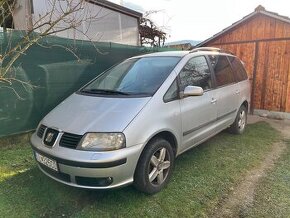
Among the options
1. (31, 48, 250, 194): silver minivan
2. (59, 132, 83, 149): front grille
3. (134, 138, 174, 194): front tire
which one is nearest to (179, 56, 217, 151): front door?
(31, 48, 250, 194): silver minivan

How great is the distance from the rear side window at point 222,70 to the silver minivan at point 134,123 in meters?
0.04

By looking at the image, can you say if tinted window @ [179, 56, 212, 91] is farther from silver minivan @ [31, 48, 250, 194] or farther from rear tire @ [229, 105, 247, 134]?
rear tire @ [229, 105, 247, 134]

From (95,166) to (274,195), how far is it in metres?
2.23

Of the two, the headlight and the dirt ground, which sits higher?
the headlight

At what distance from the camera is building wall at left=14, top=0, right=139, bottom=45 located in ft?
24.7

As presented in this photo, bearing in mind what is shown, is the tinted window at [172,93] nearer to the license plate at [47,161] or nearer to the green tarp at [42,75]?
the license plate at [47,161]

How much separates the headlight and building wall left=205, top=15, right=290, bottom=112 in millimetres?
6088

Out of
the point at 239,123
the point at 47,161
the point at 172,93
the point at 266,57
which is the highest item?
the point at 266,57

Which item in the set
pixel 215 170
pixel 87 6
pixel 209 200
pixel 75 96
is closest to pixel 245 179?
pixel 215 170

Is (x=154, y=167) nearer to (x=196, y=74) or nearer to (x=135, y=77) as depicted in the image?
(x=135, y=77)

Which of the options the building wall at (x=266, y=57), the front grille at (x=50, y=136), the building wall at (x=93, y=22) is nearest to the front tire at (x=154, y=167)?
the front grille at (x=50, y=136)

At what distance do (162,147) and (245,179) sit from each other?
1371 millimetres

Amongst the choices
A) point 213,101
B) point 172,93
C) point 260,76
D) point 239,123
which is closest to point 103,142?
point 172,93

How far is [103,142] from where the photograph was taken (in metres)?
2.75
